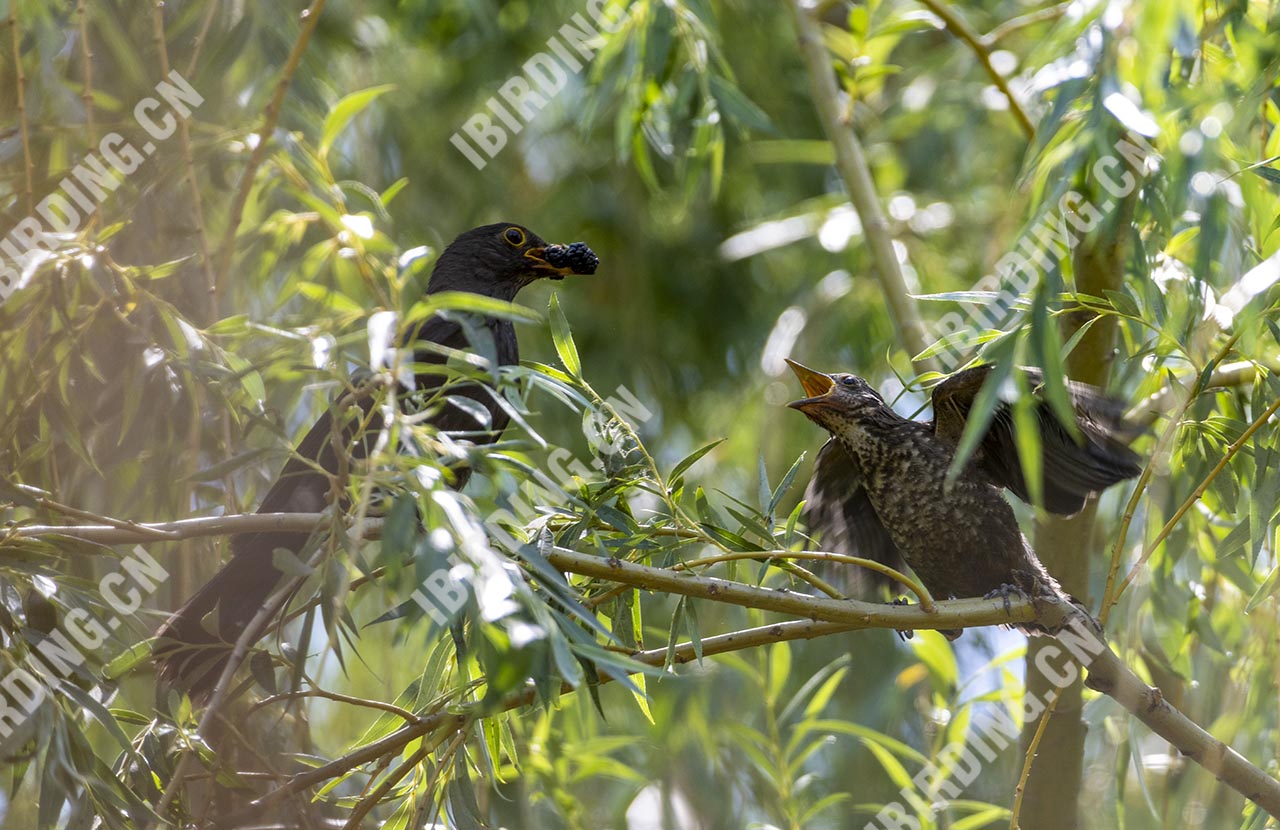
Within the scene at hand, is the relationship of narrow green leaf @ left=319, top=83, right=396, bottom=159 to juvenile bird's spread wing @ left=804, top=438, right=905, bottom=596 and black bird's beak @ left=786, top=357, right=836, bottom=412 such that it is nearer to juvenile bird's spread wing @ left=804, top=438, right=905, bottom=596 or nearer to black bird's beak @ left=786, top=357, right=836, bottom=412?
black bird's beak @ left=786, top=357, right=836, bottom=412

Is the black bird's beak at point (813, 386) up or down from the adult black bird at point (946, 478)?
up

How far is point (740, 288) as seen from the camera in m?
5.96

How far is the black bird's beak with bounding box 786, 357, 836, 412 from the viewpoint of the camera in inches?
116

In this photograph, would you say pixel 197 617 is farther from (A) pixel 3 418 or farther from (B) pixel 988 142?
(B) pixel 988 142

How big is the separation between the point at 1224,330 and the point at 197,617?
7.43ft

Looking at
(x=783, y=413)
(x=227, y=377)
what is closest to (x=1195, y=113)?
(x=227, y=377)

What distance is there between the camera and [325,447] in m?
3.04

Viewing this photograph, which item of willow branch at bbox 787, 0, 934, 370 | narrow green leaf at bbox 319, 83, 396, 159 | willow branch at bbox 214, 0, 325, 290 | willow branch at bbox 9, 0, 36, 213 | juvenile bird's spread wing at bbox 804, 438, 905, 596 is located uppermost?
willow branch at bbox 9, 0, 36, 213

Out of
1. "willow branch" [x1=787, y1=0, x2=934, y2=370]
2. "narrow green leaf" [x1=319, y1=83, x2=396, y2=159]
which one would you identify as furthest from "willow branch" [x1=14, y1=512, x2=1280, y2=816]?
"willow branch" [x1=787, y1=0, x2=934, y2=370]

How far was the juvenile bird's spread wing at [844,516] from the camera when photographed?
3131 millimetres

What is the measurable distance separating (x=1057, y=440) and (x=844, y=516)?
68 cm

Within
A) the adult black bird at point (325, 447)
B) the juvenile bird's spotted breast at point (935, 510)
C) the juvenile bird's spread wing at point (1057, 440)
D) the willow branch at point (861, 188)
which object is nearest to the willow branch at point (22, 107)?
the adult black bird at point (325, 447)

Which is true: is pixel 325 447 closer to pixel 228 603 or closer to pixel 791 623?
pixel 228 603

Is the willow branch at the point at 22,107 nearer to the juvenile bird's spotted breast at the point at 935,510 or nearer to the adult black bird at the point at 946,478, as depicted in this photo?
the adult black bird at the point at 946,478
